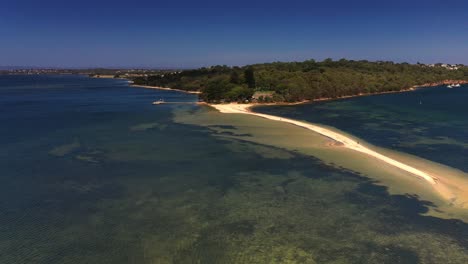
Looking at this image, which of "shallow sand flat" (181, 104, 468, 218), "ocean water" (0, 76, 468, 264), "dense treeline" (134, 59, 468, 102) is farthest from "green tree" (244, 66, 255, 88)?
"ocean water" (0, 76, 468, 264)

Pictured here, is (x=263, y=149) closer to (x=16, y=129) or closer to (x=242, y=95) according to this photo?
(x=16, y=129)

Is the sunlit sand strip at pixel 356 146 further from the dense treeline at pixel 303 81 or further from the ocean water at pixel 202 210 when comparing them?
the dense treeline at pixel 303 81

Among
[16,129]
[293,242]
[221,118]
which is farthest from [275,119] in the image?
[293,242]

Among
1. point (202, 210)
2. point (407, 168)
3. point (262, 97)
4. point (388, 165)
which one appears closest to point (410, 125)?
point (388, 165)

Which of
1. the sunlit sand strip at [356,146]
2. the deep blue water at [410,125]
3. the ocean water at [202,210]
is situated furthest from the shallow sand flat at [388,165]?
the deep blue water at [410,125]

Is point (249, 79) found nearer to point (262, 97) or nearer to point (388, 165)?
point (262, 97)

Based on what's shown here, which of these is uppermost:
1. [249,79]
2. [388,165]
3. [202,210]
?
[249,79]
